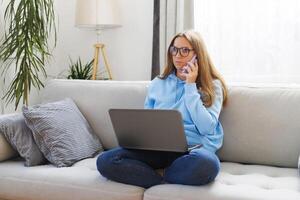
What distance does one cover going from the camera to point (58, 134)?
2164 millimetres

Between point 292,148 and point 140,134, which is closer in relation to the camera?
point 140,134

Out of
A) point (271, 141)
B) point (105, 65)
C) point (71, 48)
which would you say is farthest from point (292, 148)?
point (71, 48)

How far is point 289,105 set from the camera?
211cm

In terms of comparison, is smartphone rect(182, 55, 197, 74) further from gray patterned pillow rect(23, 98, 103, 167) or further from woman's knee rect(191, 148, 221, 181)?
gray patterned pillow rect(23, 98, 103, 167)

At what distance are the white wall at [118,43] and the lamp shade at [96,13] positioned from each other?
0.91 ft

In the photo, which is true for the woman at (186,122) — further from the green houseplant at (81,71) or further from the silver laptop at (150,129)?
the green houseplant at (81,71)

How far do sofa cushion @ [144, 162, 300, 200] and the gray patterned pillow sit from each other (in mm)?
556

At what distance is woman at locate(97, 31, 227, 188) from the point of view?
179 centimetres

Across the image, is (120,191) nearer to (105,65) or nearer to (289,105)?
(289,105)

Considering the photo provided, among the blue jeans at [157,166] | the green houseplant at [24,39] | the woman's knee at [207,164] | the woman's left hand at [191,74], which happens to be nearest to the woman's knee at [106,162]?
the blue jeans at [157,166]

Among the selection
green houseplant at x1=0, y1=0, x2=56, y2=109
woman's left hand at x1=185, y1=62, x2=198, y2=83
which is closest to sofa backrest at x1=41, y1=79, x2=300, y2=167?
woman's left hand at x1=185, y1=62, x2=198, y2=83

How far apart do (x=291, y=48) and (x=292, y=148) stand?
3.31 ft

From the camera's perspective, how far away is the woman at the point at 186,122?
1790 millimetres

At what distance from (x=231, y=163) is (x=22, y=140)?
3.40 ft
